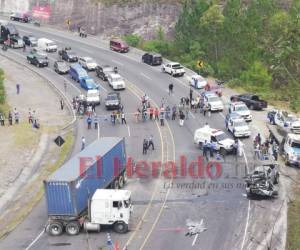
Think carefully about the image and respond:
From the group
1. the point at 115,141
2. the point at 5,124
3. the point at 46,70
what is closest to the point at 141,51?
the point at 46,70

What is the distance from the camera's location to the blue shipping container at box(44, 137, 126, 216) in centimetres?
3575

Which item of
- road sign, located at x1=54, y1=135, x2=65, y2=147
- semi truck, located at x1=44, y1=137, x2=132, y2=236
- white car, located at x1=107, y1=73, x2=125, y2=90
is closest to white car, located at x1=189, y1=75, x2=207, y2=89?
white car, located at x1=107, y1=73, x2=125, y2=90

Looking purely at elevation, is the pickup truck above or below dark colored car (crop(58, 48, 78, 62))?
below

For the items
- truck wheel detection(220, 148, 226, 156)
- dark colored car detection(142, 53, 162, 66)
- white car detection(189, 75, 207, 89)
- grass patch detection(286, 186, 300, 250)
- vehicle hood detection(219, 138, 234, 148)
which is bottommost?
grass patch detection(286, 186, 300, 250)

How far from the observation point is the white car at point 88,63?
8106cm

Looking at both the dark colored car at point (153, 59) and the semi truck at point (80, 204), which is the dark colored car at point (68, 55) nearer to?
the dark colored car at point (153, 59)

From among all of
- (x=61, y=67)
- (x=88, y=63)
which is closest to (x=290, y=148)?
(x=88, y=63)

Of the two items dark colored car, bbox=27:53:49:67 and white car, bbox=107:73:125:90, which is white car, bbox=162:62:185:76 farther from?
dark colored car, bbox=27:53:49:67

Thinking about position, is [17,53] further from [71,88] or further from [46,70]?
[71,88]

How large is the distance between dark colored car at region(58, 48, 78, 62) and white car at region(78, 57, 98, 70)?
8.18 ft

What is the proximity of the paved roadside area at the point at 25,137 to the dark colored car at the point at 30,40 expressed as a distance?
987 centimetres

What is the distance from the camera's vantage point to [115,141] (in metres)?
43.4

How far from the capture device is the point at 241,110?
197ft

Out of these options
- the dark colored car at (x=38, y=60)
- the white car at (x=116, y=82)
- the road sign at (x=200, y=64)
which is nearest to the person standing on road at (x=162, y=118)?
the white car at (x=116, y=82)
